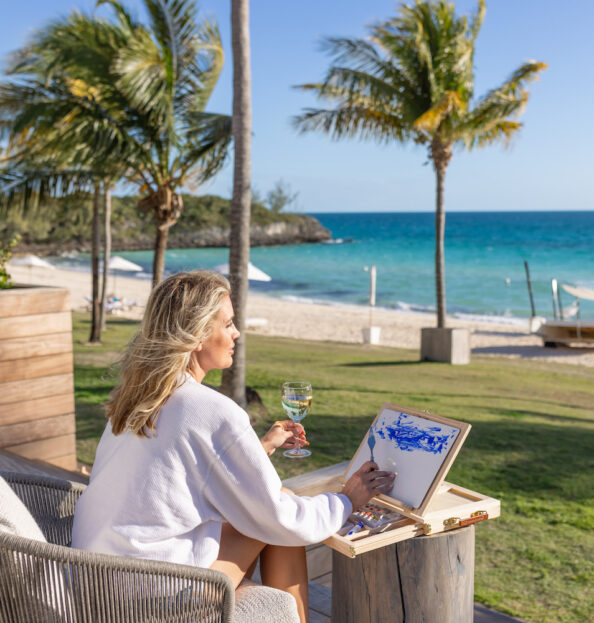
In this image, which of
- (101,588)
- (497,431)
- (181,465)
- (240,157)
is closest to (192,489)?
(181,465)

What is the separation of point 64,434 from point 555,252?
2445 inches

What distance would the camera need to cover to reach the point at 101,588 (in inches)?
65.1

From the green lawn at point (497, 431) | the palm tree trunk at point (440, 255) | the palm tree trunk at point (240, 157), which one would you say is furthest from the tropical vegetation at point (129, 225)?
the palm tree trunk at point (240, 157)

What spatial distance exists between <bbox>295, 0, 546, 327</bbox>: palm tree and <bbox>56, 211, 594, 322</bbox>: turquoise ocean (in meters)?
6.84

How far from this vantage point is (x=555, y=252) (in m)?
61.5

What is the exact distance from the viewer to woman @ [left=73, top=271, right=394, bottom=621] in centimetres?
179

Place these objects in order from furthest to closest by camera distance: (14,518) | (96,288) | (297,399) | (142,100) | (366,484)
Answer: (96,288) → (142,100) → (297,399) → (366,484) → (14,518)

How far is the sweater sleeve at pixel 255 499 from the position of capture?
178cm

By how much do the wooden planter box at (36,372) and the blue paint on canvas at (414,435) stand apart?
275 cm

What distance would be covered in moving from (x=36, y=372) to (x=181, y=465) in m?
2.93

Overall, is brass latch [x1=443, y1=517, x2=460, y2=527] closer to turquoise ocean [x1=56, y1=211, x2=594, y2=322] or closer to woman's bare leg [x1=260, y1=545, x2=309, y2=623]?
woman's bare leg [x1=260, y1=545, x2=309, y2=623]

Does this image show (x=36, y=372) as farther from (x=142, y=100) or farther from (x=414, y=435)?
(x=142, y=100)

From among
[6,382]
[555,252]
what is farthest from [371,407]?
[555,252]

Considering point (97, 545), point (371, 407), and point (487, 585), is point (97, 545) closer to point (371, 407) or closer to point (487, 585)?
point (487, 585)
